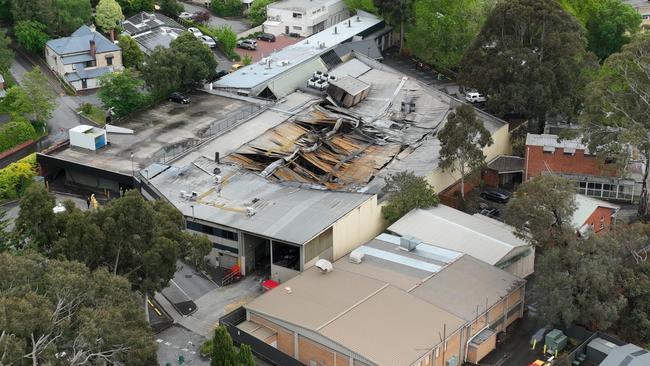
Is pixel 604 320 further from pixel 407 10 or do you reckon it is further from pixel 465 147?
pixel 407 10

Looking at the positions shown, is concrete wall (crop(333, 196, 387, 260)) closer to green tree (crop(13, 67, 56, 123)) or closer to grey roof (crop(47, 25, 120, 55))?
green tree (crop(13, 67, 56, 123))

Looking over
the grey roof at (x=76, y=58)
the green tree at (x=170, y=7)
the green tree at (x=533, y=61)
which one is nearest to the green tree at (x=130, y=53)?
the grey roof at (x=76, y=58)

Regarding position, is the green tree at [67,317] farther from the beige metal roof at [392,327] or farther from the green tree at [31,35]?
the green tree at [31,35]

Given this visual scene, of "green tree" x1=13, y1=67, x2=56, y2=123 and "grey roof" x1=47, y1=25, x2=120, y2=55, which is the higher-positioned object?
"grey roof" x1=47, y1=25, x2=120, y2=55

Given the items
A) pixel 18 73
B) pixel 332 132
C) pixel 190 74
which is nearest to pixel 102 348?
pixel 332 132

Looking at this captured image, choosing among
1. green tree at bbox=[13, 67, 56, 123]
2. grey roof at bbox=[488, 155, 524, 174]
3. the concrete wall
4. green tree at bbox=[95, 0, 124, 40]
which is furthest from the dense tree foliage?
green tree at bbox=[95, 0, 124, 40]

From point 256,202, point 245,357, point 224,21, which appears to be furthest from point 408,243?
point 224,21

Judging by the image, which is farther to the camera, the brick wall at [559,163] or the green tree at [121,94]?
the green tree at [121,94]

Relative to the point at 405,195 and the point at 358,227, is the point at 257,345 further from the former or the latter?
the point at 405,195
